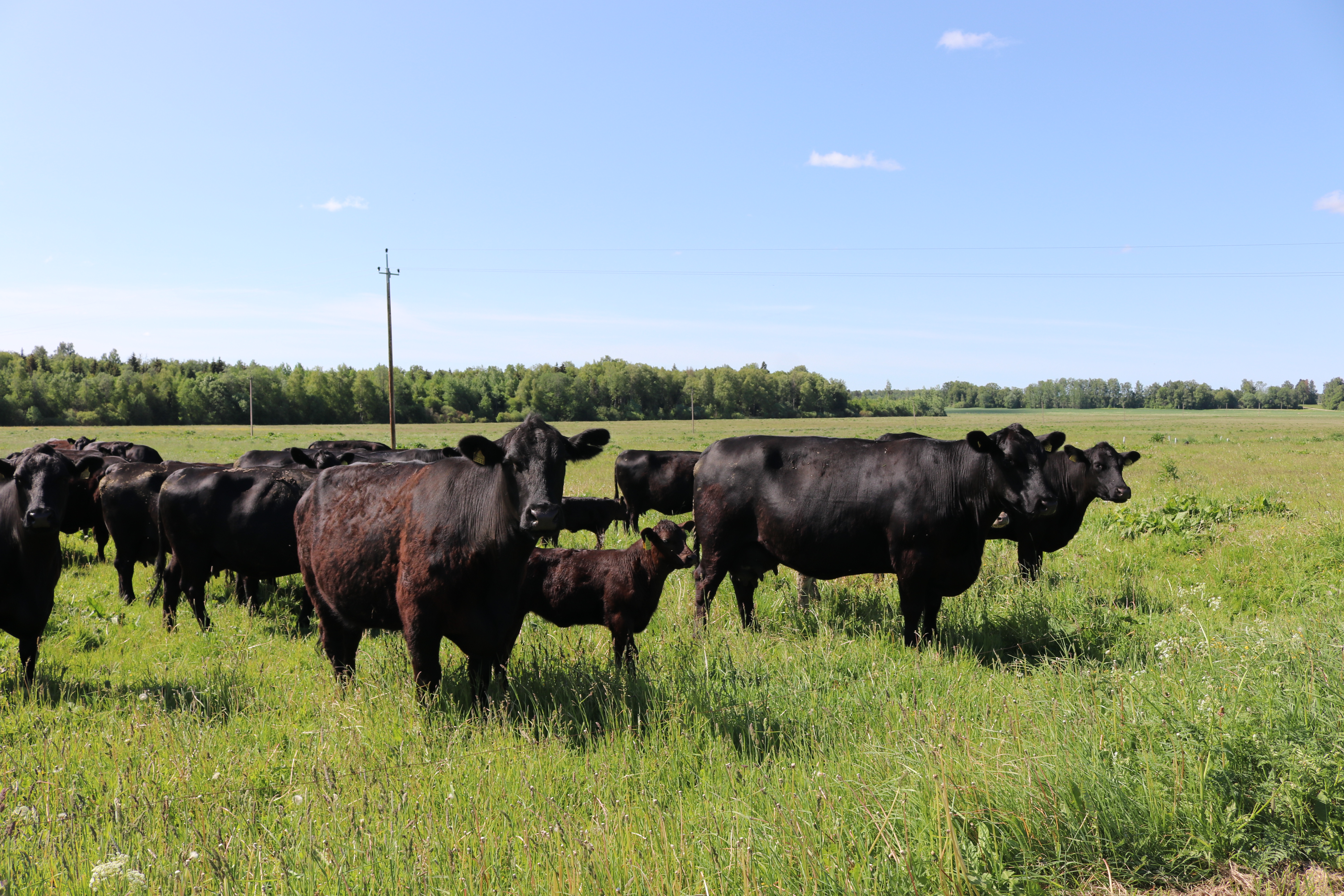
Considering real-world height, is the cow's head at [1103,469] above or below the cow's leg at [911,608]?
above

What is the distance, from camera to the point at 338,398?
11600 cm

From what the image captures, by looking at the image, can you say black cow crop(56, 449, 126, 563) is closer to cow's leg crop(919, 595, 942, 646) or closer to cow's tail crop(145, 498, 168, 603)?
cow's tail crop(145, 498, 168, 603)

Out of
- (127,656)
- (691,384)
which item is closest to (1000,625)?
(127,656)

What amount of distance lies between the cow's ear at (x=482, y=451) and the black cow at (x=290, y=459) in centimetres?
532

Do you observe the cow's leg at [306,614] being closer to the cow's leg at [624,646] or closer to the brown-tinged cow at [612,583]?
the brown-tinged cow at [612,583]

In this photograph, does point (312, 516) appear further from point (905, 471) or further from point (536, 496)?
point (905, 471)

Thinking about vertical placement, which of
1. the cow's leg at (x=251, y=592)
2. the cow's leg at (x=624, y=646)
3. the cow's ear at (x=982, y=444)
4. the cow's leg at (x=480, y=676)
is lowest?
the cow's leg at (x=251, y=592)

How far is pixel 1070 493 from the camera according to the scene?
11.0m

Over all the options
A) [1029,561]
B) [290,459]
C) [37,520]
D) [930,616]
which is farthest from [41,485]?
[1029,561]

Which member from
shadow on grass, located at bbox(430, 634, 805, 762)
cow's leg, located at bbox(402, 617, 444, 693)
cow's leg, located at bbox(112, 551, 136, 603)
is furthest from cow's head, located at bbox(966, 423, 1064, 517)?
cow's leg, located at bbox(112, 551, 136, 603)

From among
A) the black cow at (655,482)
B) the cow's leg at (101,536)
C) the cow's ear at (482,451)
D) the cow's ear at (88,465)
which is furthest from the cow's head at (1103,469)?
the cow's leg at (101,536)

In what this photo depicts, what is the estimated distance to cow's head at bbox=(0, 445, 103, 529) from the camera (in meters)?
6.20

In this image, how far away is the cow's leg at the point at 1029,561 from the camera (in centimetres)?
990

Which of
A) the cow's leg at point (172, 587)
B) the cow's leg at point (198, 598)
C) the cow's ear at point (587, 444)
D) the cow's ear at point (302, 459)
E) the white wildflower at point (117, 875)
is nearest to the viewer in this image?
the white wildflower at point (117, 875)
